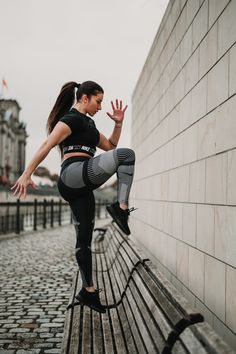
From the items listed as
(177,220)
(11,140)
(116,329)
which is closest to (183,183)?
(177,220)

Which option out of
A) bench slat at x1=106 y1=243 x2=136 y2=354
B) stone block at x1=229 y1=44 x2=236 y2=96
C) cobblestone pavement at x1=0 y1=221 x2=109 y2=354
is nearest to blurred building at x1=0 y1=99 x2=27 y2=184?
cobblestone pavement at x1=0 y1=221 x2=109 y2=354

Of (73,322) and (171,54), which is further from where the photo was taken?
(171,54)

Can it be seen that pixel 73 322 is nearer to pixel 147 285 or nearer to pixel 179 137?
pixel 147 285

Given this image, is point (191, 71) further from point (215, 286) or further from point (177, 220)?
point (215, 286)

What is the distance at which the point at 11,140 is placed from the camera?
3319 inches

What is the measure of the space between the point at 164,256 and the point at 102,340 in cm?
287

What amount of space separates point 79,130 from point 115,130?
53cm

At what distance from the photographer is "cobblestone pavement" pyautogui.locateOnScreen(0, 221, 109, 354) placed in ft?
12.4

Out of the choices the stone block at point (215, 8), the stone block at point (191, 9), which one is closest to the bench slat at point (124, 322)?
the stone block at point (215, 8)

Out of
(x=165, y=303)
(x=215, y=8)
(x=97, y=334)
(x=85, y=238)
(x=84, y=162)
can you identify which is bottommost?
(x=97, y=334)

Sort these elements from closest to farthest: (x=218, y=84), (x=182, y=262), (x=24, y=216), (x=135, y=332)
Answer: (x=135, y=332)
(x=218, y=84)
(x=182, y=262)
(x=24, y=216)

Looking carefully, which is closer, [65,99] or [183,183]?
[65,99]

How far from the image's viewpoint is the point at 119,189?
3.24 m

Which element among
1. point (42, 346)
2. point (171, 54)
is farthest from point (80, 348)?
point (171, 54)
